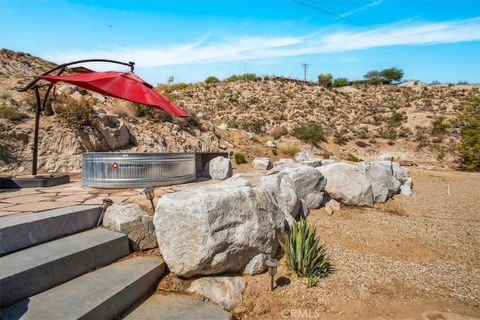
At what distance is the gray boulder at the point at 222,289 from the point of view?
10.0 feet

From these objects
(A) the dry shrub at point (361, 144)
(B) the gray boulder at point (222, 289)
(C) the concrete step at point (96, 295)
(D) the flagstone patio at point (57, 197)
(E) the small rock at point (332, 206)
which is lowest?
(B) the gray boulder at point (222, 289)

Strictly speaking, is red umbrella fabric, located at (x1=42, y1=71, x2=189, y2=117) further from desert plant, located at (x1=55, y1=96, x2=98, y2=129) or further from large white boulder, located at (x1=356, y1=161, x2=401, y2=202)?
large white boulder, located at (x1=356, y1=161, x2=401, y2=202)

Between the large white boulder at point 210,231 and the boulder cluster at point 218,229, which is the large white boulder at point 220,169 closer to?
the boulder cluster at point 218,229

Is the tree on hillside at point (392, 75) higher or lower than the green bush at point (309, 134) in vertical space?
higher

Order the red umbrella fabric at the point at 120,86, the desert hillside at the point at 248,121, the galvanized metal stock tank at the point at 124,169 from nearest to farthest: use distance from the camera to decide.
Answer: the red umbrella fabric at the point at 120,86 → the galvanized metal stock tank at the point at 124,169 → the desert hillside at the point at 248,121

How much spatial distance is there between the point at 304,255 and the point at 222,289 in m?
1.11

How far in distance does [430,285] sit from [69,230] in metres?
4.23

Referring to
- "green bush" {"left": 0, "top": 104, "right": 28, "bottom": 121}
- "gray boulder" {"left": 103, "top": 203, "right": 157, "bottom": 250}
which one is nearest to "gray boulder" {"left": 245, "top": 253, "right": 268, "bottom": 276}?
"gray boulder" {"left": 103, "top": 203, "right": 157, "bottom": 250}

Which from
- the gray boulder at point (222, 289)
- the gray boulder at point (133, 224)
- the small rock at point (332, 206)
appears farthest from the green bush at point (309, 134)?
the gray boulder at point (222, 289)

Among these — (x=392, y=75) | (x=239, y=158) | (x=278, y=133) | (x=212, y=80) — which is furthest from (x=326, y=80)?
(x=239, y=158)

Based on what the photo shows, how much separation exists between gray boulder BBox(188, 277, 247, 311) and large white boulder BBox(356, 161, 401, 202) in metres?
5.35

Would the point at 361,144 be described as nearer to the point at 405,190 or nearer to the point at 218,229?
the point at 405,190

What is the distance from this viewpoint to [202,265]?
3217 mm

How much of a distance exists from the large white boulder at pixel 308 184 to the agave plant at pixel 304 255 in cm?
240
